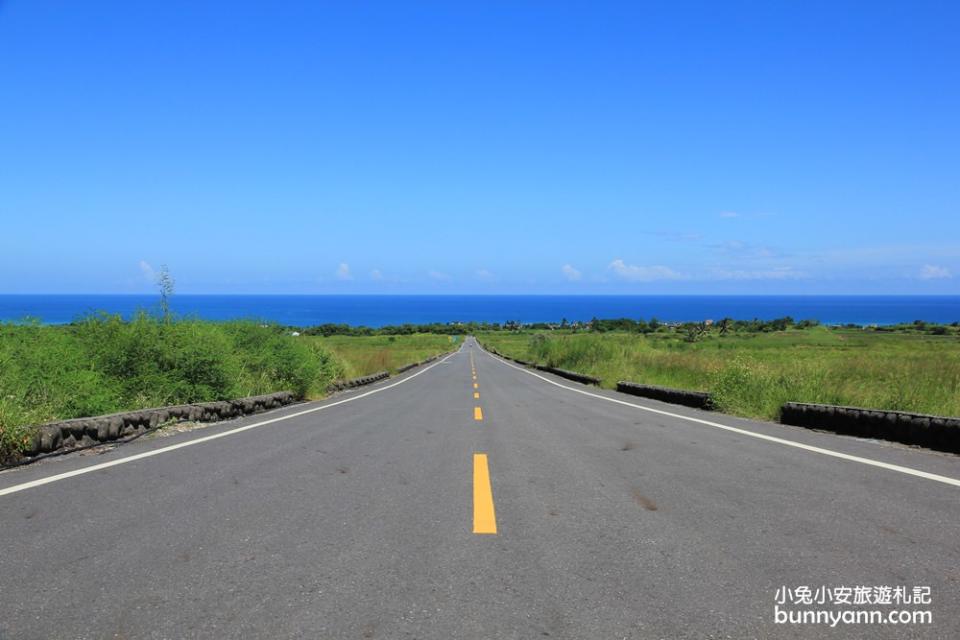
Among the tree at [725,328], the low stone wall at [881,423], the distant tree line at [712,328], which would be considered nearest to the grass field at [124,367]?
the low stone wall at [881,423]

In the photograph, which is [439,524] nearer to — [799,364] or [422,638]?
[422,638]

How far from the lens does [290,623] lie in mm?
3141

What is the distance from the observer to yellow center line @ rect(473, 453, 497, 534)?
15.4 feet

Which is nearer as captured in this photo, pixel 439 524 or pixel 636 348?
pixel 439 524

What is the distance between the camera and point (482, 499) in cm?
551

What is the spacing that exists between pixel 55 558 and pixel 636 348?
104 ft

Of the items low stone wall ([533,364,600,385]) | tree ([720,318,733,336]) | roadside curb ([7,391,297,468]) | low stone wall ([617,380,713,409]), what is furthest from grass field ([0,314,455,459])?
tree ([720,318,733,336])

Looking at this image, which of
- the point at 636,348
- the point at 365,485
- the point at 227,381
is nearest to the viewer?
the point at 365,485

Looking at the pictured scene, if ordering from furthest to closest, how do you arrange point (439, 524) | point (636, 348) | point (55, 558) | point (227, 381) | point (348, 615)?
point (636, 348)
point (227, 381)
point (439, 524)
point (55, 558)
point (348, 615)

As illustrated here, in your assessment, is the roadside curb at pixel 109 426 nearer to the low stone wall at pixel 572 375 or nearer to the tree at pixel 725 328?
the low stone wall at pixel 572 375

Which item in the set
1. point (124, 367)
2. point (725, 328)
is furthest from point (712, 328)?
point (124, 367)

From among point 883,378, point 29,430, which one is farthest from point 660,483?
point 883,378

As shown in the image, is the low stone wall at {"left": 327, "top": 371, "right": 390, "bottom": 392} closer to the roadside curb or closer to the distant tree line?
the roadside curb

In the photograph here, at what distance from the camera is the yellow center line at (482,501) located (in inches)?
185
